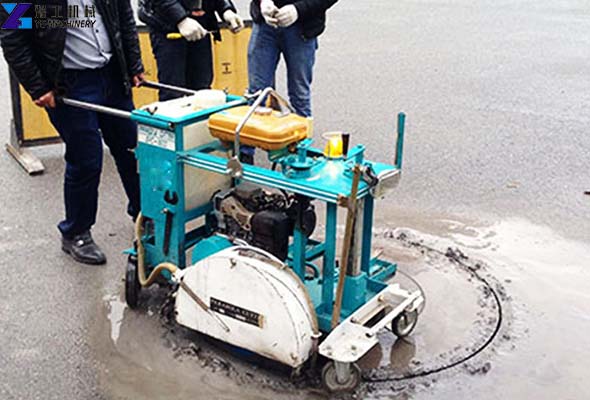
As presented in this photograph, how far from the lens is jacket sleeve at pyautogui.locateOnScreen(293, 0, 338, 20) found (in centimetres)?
513

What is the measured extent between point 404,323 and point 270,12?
231cm

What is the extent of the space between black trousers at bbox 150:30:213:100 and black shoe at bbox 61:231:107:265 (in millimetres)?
1156

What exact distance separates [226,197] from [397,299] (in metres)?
0.91

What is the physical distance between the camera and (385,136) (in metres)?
6.82

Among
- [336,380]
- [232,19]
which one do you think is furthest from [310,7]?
[336,380]

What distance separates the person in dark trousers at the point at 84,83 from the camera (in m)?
3.97

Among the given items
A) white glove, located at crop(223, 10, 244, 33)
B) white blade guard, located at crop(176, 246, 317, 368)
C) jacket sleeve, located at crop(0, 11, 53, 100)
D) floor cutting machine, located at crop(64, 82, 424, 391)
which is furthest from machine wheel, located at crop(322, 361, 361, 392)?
white glove, located at crop(223, 10, 244, 33)

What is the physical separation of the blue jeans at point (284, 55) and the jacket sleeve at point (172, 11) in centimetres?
A: 55

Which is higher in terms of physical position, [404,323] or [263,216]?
[263,216]

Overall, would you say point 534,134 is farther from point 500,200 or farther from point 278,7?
point 278,7

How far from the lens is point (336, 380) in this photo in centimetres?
330

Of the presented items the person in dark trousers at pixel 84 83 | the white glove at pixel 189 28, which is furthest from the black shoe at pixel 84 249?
the white glove at pixel 189 28

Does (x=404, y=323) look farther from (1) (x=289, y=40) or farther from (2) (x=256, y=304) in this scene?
(1) (x=289, y=40)

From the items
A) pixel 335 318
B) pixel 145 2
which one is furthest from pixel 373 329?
pixel 145 2
